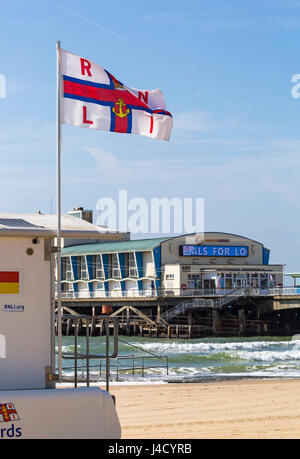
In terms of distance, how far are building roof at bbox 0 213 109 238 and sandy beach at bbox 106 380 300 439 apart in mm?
3420

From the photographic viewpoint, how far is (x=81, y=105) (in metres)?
13.0

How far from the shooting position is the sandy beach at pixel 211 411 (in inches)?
524

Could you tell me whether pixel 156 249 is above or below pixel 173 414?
above

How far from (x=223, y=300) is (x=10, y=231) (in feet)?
200

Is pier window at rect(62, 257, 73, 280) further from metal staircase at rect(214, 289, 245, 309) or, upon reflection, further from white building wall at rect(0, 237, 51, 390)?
white building wall at rect(0, 237, 51, 390)

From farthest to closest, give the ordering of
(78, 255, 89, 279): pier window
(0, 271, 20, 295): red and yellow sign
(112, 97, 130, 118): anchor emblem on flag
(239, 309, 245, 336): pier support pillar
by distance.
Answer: (78, 255, 89, 279): pier window → (239, 309, 245, 336): pier support pillar → (112, 97, 130, 118): anchor emblem on flag → (0, 271, 20, 295): red and yellow sign

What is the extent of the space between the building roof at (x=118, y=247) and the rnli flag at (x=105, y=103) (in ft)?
189

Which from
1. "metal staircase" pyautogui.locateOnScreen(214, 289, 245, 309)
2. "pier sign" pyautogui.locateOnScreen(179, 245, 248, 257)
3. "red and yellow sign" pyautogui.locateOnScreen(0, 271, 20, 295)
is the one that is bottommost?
"metal staircase" pyautogui.locateOnScreen(214, 289, 245, 309)

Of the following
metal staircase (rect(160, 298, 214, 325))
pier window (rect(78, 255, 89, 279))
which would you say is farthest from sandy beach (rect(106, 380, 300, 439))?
pier window (rect(78, 255, 89, 279))

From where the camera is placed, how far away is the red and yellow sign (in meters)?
10.8
